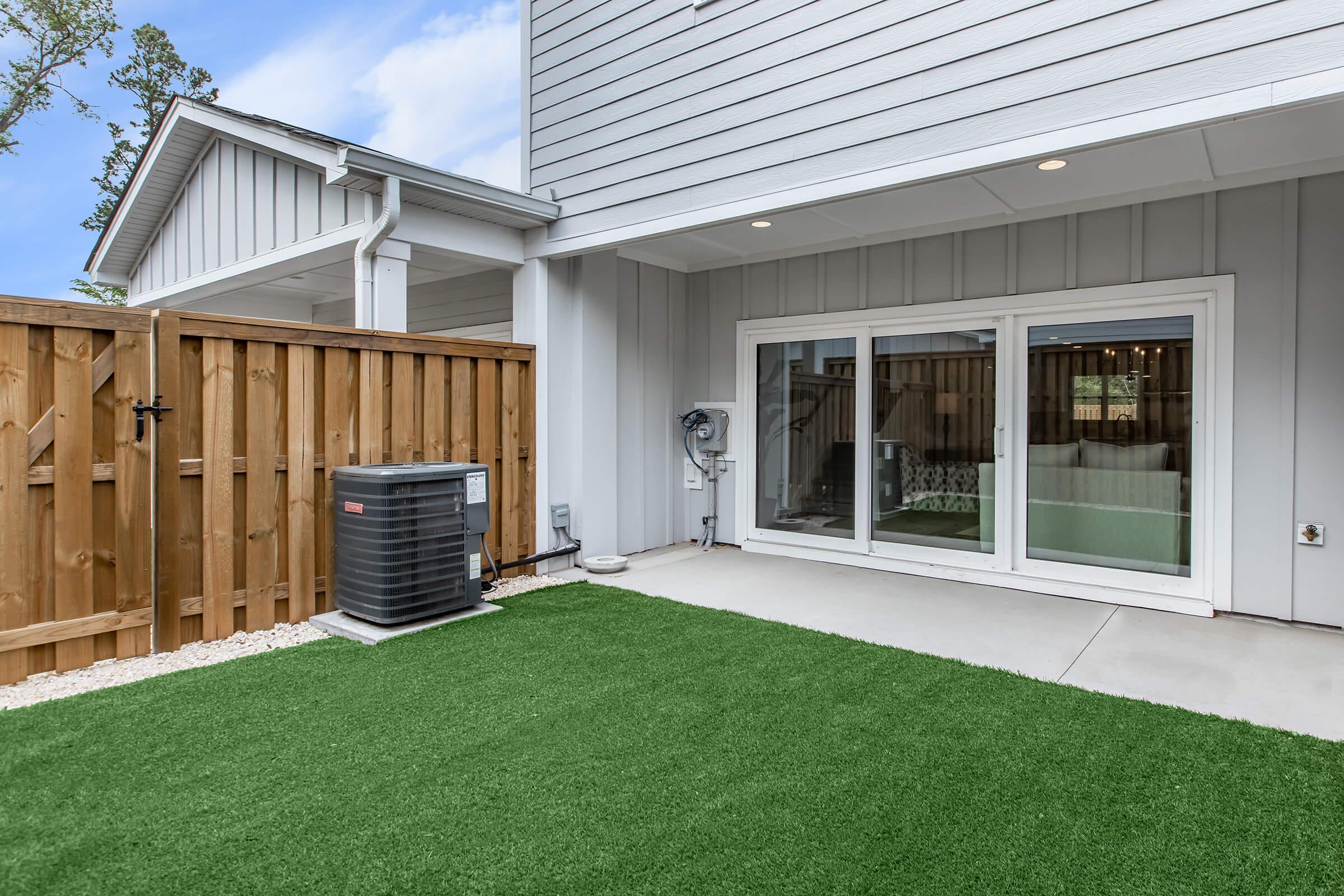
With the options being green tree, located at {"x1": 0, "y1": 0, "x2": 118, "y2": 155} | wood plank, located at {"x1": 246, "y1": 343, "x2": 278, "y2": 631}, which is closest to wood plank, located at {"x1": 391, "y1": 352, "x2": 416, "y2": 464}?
wood plank, located at {"x1": 246, "y1": 343, "x2": 278, "y2": 631}

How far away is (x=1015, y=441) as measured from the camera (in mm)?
4719

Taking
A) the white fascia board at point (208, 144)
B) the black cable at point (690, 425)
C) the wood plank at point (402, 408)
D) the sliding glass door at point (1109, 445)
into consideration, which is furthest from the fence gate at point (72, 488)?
the sliding glass door at point (1109, 445)

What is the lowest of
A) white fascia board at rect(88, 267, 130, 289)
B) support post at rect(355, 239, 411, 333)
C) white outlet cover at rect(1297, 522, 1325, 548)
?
white outlet cover at rect(1297, 522, 1325, 548)

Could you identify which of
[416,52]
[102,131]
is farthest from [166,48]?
[416,52]

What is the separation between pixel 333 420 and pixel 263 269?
2.72 meters

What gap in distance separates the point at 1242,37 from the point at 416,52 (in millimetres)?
30181

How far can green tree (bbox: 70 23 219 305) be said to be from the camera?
50.5ft

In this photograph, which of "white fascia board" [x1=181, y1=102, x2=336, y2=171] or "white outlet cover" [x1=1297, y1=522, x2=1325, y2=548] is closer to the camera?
"white outlet cover" [x1=1297, y1=522, x2=1325, y2=548]

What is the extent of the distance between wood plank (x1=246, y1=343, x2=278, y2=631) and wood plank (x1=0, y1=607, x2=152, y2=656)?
1.53ft

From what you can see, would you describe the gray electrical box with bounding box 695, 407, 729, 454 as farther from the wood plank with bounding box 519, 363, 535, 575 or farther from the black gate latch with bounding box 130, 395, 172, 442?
the black gate latch with bounding box 130, 395, 172, 442

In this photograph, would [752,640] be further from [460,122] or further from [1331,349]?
[460,122]

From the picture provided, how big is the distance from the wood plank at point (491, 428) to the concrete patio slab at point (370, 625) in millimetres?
863

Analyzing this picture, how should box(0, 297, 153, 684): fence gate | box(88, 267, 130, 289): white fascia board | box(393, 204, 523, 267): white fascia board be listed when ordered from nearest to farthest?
box(0, 297, 153, 684): fence gate, box(393, 204, 523, 267): white fascia board, box(88, 267, 130, 289): white fascia board

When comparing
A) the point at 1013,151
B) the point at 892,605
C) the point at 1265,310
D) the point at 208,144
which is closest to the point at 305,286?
the point at 208,144
